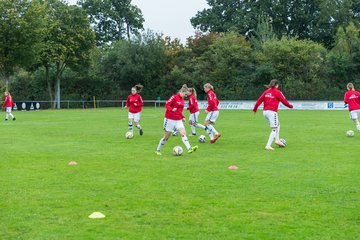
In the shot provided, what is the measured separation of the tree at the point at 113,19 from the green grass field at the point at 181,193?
7629cm

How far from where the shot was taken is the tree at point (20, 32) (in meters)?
52.8

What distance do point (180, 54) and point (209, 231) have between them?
6156 cm

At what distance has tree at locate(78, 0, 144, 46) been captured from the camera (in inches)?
3541

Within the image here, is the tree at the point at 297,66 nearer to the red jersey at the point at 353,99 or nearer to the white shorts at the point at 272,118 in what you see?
the red jersey at the point at 353,99

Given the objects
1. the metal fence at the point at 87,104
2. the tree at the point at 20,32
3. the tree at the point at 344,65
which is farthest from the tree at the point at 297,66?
the tree at the point at 20,32

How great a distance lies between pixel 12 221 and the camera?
24.8ft

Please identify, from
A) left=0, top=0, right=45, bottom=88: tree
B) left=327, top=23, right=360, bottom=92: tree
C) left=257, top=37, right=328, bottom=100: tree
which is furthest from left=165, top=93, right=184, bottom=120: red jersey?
left=327, top=23, right=360, bottom=92: tree

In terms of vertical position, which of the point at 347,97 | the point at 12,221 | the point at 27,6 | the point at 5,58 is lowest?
the point at 12,221

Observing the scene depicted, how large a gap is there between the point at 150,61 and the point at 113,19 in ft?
97.4

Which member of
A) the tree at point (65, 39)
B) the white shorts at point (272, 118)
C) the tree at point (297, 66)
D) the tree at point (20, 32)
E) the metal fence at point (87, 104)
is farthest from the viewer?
the metal fence at point (87, 104)

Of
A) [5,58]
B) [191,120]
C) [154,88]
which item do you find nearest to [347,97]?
[191,120]

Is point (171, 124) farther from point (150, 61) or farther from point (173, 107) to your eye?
point (150, 61)

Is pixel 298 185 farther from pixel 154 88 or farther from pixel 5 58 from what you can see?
pixel 154 88

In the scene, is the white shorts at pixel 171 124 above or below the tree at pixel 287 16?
below
